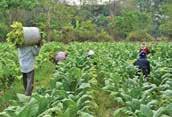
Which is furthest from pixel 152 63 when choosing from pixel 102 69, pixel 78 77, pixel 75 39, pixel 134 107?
pixel 75 39

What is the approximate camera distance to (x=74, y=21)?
202 feet

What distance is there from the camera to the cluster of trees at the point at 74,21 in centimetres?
5203

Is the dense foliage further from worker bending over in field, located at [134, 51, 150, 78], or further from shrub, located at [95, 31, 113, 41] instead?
shrub, located at [95, 31, 113, 41]

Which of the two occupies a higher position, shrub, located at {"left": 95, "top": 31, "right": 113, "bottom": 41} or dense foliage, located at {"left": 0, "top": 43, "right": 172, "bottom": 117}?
dense foliage, located at {"left": 0, "top": 43, "right": 172, "bottom": 117}

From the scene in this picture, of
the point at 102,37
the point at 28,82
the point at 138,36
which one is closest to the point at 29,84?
the point at 28,82

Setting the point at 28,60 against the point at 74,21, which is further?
the point at 74,21

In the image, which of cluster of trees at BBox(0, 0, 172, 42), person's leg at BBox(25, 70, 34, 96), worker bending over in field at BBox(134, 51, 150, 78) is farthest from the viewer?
cluster of trees at BBox(0, 0, 172, 42)

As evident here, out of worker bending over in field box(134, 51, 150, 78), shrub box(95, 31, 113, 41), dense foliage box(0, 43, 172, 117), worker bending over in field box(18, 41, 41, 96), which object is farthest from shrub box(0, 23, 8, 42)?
worker bending over in field box(18, 41, 41, 96)

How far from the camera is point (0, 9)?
2106 inches

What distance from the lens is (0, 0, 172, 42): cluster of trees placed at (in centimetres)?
5203

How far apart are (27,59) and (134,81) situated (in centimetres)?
A: 279

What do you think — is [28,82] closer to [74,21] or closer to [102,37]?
[102,37]

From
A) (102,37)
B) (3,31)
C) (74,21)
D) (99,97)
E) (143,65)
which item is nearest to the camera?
(99,97)

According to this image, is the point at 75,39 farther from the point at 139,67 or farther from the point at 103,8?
the point at 139,67
